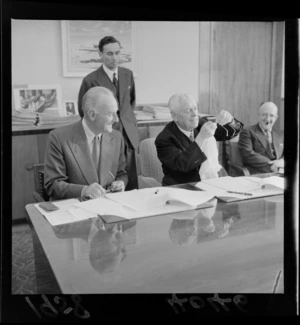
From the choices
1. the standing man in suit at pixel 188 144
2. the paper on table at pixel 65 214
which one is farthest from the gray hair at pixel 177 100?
the paper on table at pixel 65 214

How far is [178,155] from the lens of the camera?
1.54 metres

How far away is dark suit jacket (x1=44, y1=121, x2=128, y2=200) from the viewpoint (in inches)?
52.9

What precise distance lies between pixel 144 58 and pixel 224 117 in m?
0.29

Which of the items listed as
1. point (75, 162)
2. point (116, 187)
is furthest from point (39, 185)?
point (116, 187)

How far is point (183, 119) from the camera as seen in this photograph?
4.78 ft

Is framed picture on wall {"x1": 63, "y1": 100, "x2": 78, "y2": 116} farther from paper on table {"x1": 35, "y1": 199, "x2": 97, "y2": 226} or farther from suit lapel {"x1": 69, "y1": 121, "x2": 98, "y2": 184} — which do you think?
paper on table {"x1": 35, "y1": 199, "x2": 97, "y2": 226}

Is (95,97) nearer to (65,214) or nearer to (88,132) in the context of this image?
(88,132)

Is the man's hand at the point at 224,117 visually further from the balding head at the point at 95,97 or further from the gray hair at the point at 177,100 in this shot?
the balding head at the point at 95,97

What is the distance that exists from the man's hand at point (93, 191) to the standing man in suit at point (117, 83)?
0.18m

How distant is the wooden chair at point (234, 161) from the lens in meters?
1.40
